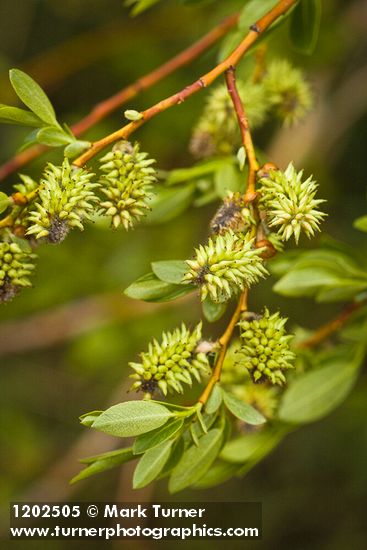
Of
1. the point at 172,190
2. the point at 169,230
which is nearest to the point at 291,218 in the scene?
the point at 172,190

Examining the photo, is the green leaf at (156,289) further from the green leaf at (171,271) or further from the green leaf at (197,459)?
the green leaf at (197,459)

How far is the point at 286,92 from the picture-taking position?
1.56 meters

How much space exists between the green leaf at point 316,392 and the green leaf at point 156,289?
0.49 metres

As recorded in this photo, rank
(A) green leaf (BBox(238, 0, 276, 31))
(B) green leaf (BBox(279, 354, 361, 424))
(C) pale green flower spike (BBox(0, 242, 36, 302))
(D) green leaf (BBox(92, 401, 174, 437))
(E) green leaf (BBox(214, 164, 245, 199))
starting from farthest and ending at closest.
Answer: (B) green leaf (BBox(279, 354, 361, 424)) → (E) green leaf (BBox(214, 164, 245, 199)) → (A) green leaf (BBox(238, 0, 276, 31)) → (C) pale green flower spike (BBox(0, 242, 36, 302)) → (D) green leaf (BBox(92, 401, 174, 437))

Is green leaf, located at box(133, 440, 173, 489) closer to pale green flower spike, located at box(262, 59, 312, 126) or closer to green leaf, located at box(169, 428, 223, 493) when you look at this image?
green leaf, located at box(169, 428, 223, 493)

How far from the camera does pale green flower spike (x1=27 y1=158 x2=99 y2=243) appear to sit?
37.9 inches

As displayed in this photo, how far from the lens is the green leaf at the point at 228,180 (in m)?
1.34

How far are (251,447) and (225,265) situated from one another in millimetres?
644

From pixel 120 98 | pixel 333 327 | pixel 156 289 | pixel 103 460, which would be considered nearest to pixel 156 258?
pixel 120 98

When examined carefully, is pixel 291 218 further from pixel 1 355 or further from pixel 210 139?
pixel 1 355

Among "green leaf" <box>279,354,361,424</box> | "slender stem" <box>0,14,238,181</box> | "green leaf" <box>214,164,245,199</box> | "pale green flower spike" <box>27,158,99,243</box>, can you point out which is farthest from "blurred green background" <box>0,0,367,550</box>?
"pale green flower spike" <box>27,158,99,243</box>

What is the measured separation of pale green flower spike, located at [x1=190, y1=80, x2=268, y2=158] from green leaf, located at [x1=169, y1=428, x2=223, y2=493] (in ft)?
2.23

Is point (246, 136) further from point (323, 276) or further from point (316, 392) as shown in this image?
point (316, 392)

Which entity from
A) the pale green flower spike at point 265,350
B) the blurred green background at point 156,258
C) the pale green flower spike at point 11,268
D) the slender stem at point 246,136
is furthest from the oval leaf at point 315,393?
the blurred green background at point 156,258
